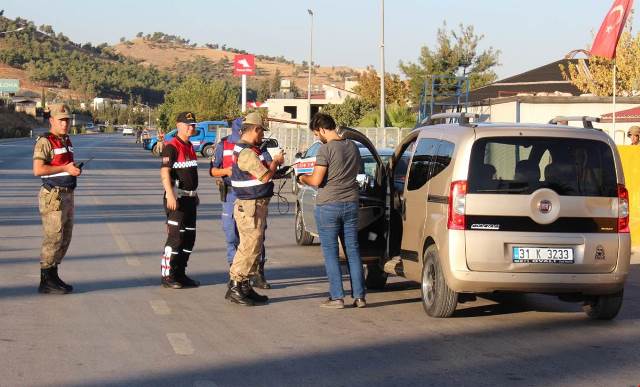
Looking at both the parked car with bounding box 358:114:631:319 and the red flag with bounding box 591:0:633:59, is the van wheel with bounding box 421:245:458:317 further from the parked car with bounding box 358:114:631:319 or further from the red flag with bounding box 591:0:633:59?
the red flag with bounding box 591:0:633:59

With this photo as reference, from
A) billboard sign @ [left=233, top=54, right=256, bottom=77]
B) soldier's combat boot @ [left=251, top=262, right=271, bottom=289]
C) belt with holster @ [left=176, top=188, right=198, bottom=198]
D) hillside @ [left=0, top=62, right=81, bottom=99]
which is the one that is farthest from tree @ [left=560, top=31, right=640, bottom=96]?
hillside @ [left=0, top=62, right=81, bottom=99]

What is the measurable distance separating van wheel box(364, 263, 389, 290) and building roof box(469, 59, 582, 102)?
28.7 meters

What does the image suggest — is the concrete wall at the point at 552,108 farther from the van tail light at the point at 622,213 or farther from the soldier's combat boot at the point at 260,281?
the van tail light at the point at 622,213

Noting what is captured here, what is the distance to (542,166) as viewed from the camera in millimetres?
9109

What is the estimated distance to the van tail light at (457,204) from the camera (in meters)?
8.91

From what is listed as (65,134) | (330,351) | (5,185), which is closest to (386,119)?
(5,185)

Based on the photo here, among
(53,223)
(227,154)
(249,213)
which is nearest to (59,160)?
(53,223)

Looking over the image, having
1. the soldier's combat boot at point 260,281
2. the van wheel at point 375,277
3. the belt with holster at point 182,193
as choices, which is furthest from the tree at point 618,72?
the belt with holster at point 182,193

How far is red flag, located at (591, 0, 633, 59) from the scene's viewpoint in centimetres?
1917

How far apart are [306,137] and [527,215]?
30.5 m

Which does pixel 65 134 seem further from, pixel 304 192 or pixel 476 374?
pixel 476 374

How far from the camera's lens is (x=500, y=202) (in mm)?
8891

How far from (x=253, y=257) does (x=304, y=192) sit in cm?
449

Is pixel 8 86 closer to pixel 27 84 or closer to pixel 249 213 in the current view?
pixel 27 84
